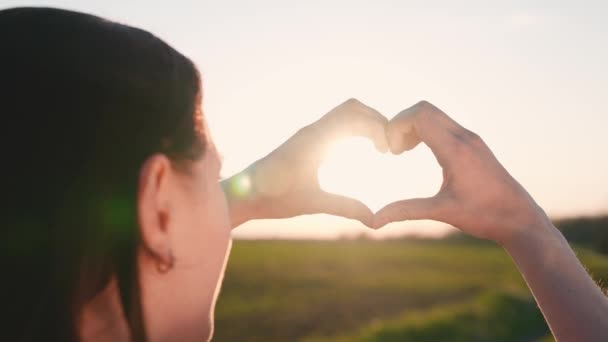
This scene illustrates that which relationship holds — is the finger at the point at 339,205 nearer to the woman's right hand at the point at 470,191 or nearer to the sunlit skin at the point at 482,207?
the sunlit skin at the point at 482,207

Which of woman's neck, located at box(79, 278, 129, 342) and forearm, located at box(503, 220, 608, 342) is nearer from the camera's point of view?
woman's neck, located at box(79, 278, 129, 342)

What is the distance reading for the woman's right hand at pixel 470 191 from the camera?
2.55 m

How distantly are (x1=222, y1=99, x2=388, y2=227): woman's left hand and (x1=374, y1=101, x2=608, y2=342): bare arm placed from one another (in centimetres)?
15

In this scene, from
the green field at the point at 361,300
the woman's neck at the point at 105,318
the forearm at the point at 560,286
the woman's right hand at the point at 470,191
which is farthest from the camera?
the green field at the point at 361,300

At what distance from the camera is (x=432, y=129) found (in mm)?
2580

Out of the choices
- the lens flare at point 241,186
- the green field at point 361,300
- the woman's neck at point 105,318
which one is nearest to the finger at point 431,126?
the lens flare at point 241,186

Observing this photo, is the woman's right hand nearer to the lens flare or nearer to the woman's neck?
the lens flare

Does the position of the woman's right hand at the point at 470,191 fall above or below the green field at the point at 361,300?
above

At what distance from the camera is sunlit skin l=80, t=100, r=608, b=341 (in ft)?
5.56

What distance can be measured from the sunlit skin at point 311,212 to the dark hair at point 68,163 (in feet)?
0.22

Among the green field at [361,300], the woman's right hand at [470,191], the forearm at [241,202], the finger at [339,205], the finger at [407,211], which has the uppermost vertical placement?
the woman's right hand at [470,191]

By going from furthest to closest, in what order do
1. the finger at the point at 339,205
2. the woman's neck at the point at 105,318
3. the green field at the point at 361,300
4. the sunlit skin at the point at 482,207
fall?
the green field at the point at 361,300 < the finger at the point at 339,205 < the sunlit skin at the point at 482,207 < the woman's neck at the point at 105,318

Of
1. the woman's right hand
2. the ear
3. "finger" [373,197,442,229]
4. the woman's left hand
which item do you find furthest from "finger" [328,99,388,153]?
the ear

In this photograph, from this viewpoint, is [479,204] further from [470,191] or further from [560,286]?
[560,286]
